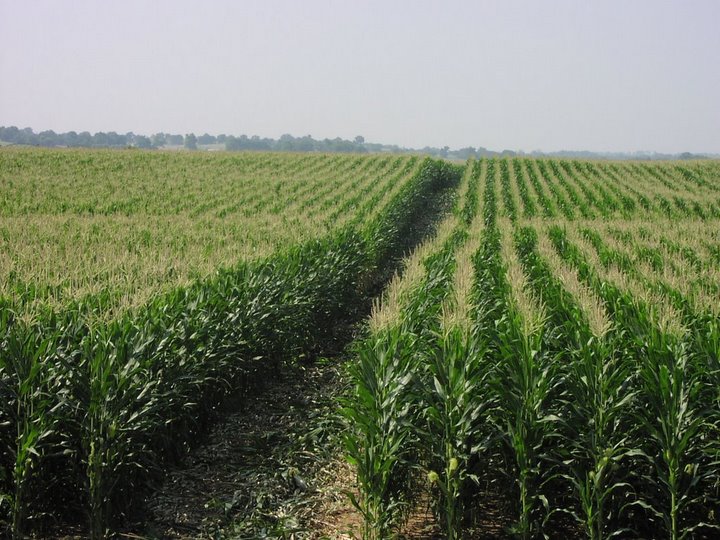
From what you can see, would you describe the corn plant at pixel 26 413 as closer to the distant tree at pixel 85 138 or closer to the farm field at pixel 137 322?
the farm field at pixel 137 322

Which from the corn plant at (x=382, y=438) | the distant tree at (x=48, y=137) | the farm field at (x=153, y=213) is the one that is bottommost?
the corn plant at (x=382, y=438)

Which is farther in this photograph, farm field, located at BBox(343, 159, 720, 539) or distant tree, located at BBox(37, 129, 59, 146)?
distant tree, located at BBox(37, 129, 59, 146)

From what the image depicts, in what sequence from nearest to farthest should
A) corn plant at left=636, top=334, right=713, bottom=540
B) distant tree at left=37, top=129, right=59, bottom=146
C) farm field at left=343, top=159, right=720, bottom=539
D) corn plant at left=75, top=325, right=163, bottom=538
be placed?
corn plant at left=636, top=334, right=713, bottom=540
farm field at left=343, top=159, right=720, bottom=539
corn plant at left=75, top=325, right=163, bottom=538
distant tree at left=37, top=129, right=59, bottom=146

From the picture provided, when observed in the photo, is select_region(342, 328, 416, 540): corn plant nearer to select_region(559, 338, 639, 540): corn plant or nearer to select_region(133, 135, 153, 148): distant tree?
select_region(559, 338, 639, 540): corn plant

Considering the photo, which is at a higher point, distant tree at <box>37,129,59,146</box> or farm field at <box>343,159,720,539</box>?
distant tree at <box>37,129,59,146</box>

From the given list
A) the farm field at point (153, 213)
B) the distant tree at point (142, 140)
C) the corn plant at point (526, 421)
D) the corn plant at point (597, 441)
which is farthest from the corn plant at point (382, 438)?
the distant tree at point (142, 140)

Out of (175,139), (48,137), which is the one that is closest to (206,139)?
(175,139)

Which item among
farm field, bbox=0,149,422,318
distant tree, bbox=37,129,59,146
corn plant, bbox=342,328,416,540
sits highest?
distant tree, bbox=37,129,59,146

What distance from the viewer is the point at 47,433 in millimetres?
5469

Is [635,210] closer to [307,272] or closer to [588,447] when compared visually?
[307,272]

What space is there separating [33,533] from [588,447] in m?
4.98

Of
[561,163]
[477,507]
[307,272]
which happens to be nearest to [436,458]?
[477,507]

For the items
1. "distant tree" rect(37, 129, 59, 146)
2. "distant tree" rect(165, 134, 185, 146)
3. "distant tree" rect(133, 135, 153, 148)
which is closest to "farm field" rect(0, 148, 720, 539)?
"distant tree" rect(37, 129, 59, 146)

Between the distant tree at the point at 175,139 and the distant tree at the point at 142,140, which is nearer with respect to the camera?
the distant tree at the point at 142,140
